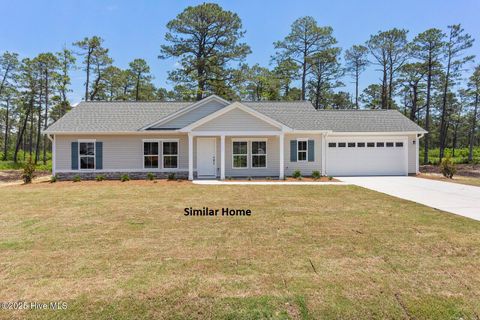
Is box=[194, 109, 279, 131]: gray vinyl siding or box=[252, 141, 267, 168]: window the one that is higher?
box=[194, 109, 279, 131]: gray vinyl siding

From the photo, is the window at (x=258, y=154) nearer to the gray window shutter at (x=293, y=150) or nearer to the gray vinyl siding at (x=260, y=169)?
the gray vinyl siding at (x=260, y=169)

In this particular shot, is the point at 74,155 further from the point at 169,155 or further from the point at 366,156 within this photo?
the point at 366,156

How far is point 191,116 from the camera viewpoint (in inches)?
667

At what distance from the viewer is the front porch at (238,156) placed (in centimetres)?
1647

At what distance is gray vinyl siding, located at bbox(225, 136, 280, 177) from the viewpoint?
54.3 feet

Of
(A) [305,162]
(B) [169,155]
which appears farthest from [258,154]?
(B) [169,155]

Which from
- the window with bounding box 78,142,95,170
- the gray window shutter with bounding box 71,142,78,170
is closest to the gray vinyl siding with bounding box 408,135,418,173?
the window with bounding box 78,142,95,170

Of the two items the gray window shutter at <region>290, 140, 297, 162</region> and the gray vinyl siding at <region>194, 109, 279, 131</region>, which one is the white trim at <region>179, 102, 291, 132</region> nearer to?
the gray vinyl siding at <region>194, 109, 279, 131</region>

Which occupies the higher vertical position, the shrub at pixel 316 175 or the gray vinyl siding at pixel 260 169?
the gray vinyl siding at pixel 260 169

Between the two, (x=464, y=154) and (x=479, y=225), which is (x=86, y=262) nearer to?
(x=479, y=225)

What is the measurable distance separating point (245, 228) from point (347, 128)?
14331 millimetres

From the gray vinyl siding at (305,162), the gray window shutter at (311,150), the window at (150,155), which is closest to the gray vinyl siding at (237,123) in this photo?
the gray vinyl siding at (305,162)

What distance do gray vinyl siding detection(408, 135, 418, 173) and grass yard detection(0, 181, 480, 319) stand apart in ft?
41.6

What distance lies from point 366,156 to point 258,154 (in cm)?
721
